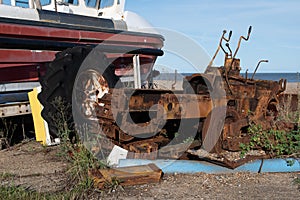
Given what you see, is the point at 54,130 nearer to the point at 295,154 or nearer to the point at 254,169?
the point at 254,169

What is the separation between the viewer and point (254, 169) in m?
4.07

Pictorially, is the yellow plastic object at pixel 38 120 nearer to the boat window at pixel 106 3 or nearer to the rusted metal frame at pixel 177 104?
the rusted metal frame at pixel 177 104

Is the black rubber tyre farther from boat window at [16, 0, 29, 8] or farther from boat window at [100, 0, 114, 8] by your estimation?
boat window at [100, 0, 114, 8]

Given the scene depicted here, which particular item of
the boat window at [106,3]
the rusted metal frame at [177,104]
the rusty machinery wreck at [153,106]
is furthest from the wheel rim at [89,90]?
the boat window at [106,3]

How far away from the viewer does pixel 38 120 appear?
17.9 feet

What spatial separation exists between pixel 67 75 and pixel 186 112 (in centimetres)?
145

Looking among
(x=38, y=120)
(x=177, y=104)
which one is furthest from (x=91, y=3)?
(x=177, y=104)

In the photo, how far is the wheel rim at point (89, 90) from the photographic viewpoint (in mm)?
4293

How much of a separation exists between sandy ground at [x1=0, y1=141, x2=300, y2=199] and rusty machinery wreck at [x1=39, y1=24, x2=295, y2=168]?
1.01ft

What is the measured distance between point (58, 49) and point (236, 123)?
3.01 metres

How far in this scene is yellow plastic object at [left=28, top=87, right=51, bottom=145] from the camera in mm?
5371

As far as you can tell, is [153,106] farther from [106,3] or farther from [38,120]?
[106,3]

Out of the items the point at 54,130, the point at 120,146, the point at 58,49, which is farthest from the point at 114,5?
the point at 120,146

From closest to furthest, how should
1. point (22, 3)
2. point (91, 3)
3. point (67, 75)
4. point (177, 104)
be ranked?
point (177, 104)
point (67, 75)
point (22, 3)
point (91, 3)
